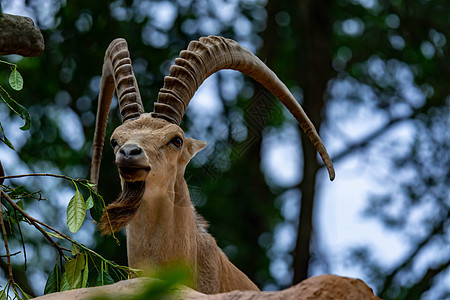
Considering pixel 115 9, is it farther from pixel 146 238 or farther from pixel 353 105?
pixel 146 238

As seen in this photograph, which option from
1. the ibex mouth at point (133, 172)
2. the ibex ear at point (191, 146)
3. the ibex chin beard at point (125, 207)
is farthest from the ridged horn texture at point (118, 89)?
the ibex mouth at point (133, 172)

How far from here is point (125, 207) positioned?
5.73 meters

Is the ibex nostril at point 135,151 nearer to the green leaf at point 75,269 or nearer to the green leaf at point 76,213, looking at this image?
the green leaf at point 76,213

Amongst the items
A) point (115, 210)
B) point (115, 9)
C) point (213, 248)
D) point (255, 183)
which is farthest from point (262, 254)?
point (115, 210)

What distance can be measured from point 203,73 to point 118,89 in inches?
27.7

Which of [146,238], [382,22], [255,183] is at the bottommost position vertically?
[255,183]

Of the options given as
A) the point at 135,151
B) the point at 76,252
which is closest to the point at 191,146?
the point at 135,151

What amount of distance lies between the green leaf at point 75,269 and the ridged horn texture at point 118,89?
158 cm

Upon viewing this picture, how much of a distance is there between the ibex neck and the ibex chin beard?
0.42 feet

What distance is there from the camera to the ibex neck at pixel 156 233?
596 cm

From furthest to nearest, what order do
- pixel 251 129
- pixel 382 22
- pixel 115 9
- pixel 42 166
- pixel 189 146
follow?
pixel 382 22 → pixel 115 9 → pixel 42 166 → pixel 251 129 → pixel 189 146

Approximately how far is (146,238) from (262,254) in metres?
8.46

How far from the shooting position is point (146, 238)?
19.6 ft

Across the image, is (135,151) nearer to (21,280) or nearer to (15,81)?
(15,81)
